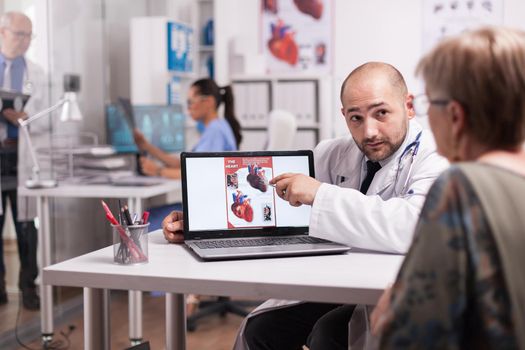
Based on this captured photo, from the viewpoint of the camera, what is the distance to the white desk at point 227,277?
129 cm

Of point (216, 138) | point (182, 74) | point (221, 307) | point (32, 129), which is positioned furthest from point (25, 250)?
point (182, 74)

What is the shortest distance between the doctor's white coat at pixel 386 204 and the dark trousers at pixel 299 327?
0.93ft

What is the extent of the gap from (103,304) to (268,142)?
2239mm

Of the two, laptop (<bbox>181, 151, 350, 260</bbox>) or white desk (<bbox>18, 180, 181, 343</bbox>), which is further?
white desk (<bbox>18, 180, 181, 343</bbox>)

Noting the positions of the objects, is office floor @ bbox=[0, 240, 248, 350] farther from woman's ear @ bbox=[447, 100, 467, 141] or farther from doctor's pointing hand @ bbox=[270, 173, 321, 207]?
woman's ear @ bbox=[447, 100, 467, 141]

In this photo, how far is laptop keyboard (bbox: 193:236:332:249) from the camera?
1621 mm

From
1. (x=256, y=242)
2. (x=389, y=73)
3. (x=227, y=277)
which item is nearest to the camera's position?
(x=227, y=277)

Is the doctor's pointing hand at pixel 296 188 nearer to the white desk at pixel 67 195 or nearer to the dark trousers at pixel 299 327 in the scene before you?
the dark trousers at pixel 299 327

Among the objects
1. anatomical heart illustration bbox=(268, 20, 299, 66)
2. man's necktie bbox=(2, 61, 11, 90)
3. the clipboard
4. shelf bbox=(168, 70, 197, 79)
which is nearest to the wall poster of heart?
anatomical heart illustration bbox=(268, 20, 299, 66)

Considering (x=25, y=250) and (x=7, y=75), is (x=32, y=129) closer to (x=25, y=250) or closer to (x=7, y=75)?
(x=7, y=75)

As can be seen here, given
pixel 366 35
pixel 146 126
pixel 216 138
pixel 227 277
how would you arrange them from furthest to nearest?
pixel 366 35
pixel 146 126
pixel 216 138
pixel 227 277

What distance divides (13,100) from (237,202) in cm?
185

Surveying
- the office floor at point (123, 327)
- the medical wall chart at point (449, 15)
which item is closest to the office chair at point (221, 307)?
the office floor at point (123, 327)

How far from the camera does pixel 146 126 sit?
13.4 feet
